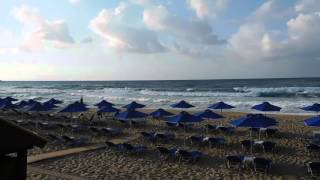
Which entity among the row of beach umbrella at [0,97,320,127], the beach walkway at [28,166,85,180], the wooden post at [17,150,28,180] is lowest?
the beach walkway at [28,166,85,180]

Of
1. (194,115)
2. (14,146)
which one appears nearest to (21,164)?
(14,146)

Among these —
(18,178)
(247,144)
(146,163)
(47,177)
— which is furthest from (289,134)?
Result: (18,178)

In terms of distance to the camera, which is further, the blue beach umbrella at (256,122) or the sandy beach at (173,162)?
the blue beach umbrella at (256,122)

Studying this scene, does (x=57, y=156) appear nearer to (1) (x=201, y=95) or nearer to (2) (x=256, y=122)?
(2) (x=256, y=122)

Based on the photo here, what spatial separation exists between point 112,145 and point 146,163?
2.33 metres

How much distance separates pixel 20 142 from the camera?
181 inches

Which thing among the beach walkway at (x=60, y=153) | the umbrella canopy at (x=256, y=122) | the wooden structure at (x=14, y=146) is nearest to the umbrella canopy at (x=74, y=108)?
the beach walkway at (x=60, y=153)

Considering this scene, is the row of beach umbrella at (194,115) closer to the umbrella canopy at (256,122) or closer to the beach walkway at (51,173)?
the umbrella canopy at (256,122)

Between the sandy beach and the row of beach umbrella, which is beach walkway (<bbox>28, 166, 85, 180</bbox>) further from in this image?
the row of beach umbrella

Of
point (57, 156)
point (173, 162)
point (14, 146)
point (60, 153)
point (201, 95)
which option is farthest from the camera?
point (201, 95)

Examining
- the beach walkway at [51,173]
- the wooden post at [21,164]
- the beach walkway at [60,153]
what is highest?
the wooden post at [21,164]

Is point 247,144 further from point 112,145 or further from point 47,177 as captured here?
point 47,177

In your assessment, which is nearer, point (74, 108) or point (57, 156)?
point (57, 156)

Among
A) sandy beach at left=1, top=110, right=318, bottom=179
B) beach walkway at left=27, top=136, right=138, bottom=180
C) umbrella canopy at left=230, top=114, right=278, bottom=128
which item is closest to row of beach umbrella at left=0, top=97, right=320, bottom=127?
umbrella canopy at left=230, top=114, right=278, bottom=128
